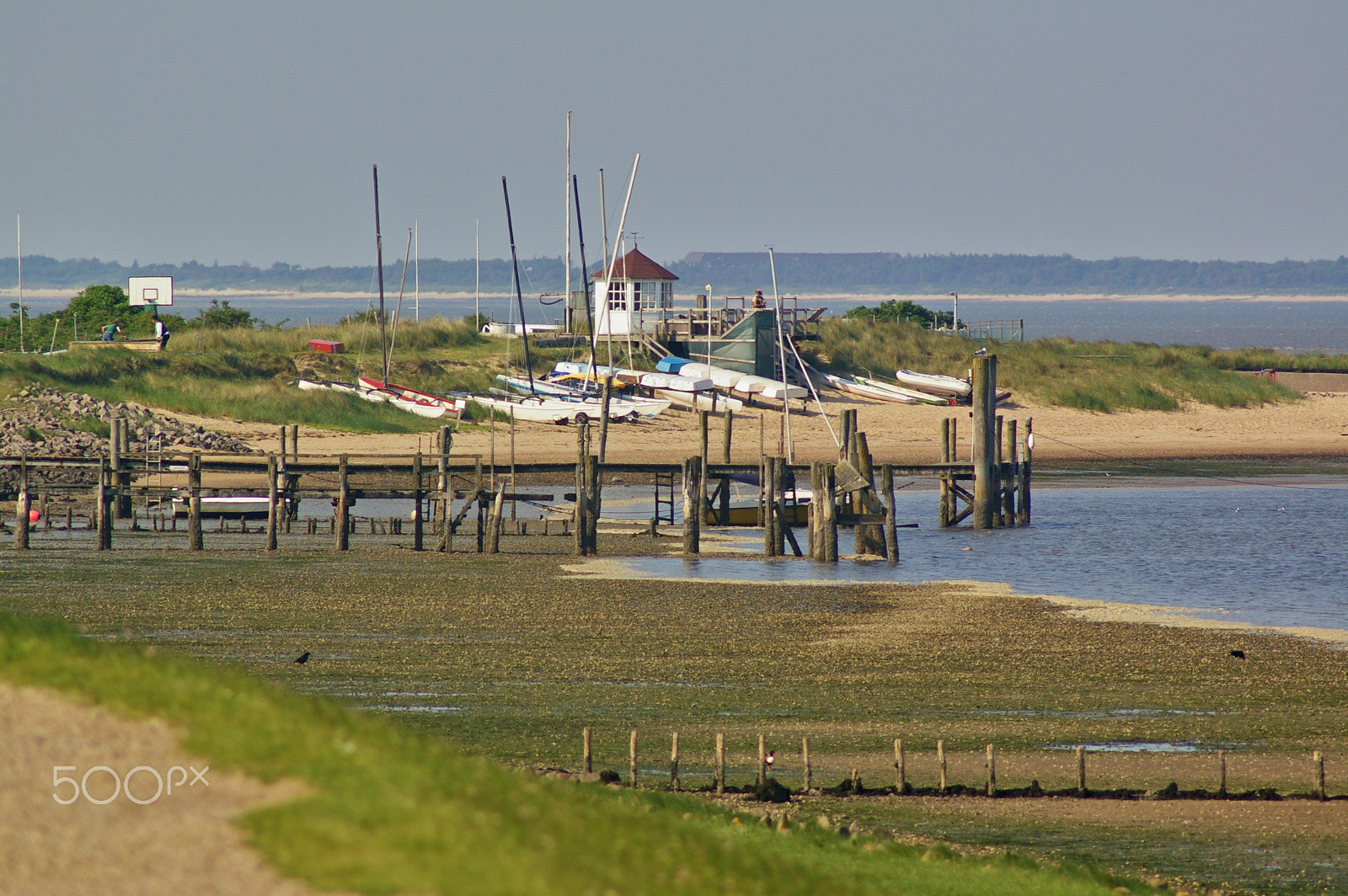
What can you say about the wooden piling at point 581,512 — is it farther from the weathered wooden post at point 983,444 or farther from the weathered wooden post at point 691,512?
the weathered wooden post at point 983,444

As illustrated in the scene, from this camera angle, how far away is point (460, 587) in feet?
90.1

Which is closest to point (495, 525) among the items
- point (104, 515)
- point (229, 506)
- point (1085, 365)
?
point (104, 515)

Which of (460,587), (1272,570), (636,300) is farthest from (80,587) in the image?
(636,300)

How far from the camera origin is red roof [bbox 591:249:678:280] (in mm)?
72312

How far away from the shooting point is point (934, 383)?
69.3 m

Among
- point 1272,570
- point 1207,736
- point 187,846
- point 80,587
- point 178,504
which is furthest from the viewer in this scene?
point 178,504

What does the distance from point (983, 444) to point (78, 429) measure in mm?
29186

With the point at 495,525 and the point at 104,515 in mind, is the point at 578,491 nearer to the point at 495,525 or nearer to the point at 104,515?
the point at 495,525

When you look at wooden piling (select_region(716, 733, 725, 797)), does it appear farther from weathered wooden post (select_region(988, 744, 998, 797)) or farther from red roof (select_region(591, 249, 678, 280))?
red roof (select_region(591, 249, 678, 280))

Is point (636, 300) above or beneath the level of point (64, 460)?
above

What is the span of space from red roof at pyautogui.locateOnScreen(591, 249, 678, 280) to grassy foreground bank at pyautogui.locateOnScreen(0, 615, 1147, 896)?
63.2 metres

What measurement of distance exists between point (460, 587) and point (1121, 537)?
1859 centimetres

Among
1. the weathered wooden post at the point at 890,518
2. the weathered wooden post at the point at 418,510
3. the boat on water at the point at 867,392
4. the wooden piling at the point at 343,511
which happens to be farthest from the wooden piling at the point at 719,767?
the boat on water at the point at 867,392

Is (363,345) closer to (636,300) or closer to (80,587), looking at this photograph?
(636,300)
